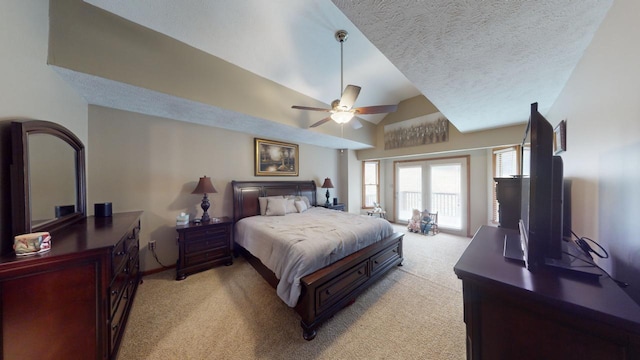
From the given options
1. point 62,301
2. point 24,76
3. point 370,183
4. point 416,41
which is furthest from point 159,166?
point 370,183

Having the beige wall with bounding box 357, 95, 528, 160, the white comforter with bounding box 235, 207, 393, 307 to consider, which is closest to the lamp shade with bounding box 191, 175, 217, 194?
the white comforter with bounding box 235, 207, 393, 307

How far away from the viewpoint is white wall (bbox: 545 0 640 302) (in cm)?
94

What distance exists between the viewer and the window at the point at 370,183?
5.90 meters

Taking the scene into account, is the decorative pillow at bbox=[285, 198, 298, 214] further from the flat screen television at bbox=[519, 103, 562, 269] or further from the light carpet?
the flat screen television at bbox=[519, 103, 562, 269]

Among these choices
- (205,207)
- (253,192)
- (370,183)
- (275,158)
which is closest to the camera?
(205,207)

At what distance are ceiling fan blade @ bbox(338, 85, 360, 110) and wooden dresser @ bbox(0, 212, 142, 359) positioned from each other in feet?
8.37

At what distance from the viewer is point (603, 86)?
1.24 metres

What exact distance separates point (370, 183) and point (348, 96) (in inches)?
155

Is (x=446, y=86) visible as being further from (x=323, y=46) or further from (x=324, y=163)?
(x=324, y=163)

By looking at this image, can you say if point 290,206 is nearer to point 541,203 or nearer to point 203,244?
point 203,244

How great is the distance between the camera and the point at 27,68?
56.5 inches

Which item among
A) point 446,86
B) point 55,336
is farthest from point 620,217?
point 55,336

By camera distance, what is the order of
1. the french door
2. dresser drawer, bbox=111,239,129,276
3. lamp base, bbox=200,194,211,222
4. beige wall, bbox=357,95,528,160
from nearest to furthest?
dresser drawer, bbox=111,239,129,276 → lamp base, bbox=200,194,211,222 → beige wall, bbox=357,95,528,160 → the french door

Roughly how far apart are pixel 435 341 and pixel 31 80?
3.89 m
